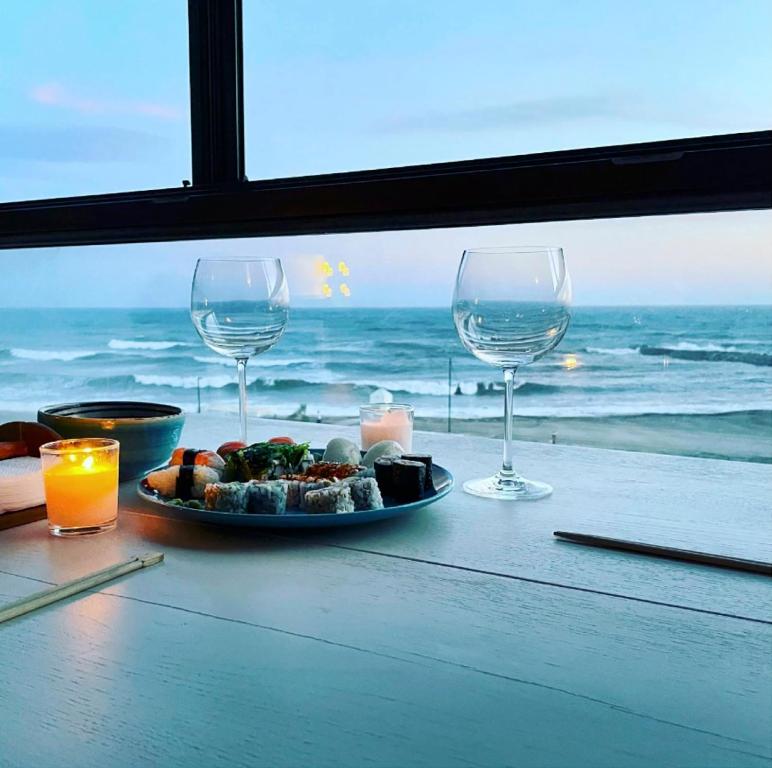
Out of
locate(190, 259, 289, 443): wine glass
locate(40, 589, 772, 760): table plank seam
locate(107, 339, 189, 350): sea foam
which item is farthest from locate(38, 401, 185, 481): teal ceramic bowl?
locate(107, 339, 189, 350): sea foam

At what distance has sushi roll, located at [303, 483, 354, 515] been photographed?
2.54 feet

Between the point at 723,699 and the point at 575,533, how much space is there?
0.30m

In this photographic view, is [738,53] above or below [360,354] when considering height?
above

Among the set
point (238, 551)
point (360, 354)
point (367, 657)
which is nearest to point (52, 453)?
point (238, 551)

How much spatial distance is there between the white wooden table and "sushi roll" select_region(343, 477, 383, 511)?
0.09ft

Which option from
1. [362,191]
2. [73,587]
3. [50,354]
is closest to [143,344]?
[50,354]

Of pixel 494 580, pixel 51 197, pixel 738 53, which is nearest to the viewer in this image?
pixel 494 580

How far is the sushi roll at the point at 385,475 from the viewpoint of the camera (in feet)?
2.77

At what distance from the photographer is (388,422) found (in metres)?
1.03

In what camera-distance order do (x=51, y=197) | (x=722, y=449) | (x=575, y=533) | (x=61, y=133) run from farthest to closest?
(x=722, y=449) < (x=61, y=133) < (x=51, y=197) < (x=575, y=533)

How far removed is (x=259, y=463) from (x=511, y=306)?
343 millimetres

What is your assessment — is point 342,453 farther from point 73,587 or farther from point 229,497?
point 73,587

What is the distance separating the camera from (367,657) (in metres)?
0.51

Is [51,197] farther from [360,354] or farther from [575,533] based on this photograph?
[360,354]
